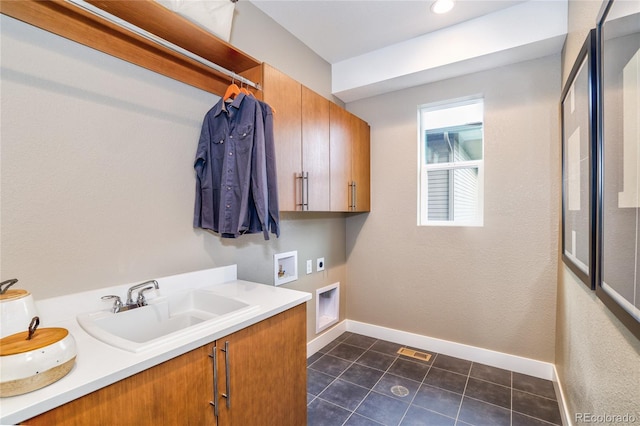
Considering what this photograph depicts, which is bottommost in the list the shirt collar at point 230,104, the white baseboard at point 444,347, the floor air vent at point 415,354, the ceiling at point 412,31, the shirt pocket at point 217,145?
the floor air vent at point 415,354

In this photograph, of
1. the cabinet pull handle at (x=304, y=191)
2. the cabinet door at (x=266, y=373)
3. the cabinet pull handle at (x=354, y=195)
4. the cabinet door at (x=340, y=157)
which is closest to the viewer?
the cabinet door at (x=266, y=373)

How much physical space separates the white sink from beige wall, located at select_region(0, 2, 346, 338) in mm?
174

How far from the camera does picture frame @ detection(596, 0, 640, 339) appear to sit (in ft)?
2.54

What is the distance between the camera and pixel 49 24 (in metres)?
1.18

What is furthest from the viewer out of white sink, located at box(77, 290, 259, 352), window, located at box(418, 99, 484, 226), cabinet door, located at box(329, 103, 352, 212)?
window, located at box(418, 99, 484, 226)

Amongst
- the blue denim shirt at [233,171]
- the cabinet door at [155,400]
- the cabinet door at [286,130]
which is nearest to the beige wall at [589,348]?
the cabinet door at [155,400]

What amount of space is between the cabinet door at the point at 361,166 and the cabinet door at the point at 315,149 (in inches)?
19.2

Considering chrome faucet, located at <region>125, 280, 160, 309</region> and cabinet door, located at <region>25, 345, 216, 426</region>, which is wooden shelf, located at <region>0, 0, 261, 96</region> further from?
cabinet door, located at <region>25, 345, 216, 426</region>

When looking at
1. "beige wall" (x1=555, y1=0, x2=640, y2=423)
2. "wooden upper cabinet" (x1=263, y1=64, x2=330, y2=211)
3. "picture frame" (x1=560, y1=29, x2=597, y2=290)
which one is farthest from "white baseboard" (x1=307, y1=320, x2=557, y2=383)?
"wooden upper cabinet" (x1=263, y1=64, x2=330, y2=211)

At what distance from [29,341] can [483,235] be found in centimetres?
282

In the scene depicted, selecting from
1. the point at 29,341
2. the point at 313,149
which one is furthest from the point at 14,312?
the point at 313,149

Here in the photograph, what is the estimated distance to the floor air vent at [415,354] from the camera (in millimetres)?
2602

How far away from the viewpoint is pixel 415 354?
8.77ft

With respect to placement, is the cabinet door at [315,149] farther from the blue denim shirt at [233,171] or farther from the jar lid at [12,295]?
the jar lid at [12,295]
